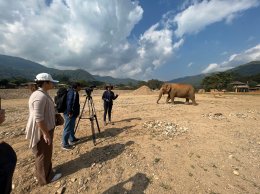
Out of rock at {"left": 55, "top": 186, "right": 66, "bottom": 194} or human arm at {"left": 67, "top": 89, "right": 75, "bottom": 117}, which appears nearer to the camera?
rock at {"left": 55, "top": 186, "right": 66, "bottom": 194}

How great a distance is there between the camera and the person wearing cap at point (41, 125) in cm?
382

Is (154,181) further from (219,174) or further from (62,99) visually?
(62,99)

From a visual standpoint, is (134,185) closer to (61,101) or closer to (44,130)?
(44,130)

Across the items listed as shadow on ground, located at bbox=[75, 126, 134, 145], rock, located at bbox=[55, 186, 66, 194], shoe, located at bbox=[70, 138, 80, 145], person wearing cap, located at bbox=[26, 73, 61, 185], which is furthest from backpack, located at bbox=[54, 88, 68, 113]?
rock, located at bbox=[55, 186, 66, 194]

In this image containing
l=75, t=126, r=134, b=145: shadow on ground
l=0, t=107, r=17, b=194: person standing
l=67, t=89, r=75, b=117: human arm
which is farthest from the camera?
l=75, t=126, r=134, b=145: shadow on ground

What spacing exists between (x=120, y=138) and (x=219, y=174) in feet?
11.2

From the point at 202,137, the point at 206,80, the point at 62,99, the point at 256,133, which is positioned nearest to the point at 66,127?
the point at 62,99

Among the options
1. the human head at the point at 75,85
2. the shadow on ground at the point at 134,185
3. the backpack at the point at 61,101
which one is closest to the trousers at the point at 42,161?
the shadow on ground at the point at 134,185

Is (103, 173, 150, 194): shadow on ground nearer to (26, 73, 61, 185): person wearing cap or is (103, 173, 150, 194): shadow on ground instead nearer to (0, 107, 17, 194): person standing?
(26, 73, 61, 185): person wearing cap

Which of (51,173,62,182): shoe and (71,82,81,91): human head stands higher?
(71,82,81,91): human head

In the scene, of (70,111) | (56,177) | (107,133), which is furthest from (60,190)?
(107,133)

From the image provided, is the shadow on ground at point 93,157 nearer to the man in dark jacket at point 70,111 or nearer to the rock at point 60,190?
the rock at point 60,190

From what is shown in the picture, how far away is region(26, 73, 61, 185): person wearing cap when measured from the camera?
12.5 feet

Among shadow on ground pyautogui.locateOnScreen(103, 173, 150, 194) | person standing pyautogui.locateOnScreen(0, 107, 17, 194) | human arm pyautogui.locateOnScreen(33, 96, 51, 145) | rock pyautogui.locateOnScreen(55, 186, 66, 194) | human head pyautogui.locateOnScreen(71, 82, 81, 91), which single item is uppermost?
human head pyautogui.locateOnScreen(71, 82, 81, 91)
